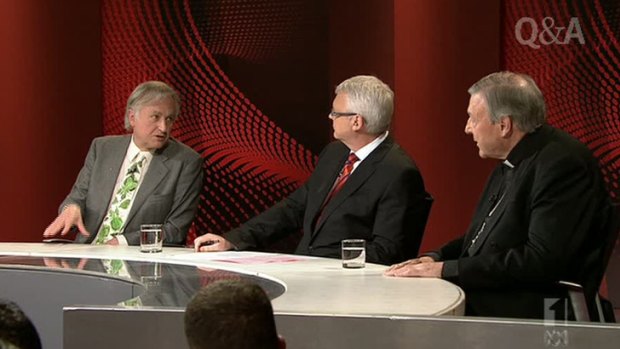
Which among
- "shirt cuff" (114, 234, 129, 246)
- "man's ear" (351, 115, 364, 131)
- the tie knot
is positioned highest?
"man's ear" (351, 115, 364, 131)

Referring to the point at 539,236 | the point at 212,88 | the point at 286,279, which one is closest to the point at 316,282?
the point at 286,279

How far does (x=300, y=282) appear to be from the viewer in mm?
3004

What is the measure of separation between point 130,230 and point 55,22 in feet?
6.02

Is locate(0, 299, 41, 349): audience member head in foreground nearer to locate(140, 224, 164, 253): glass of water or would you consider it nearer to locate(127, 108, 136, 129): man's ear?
locate(140, 224, 164, 253): glass of water

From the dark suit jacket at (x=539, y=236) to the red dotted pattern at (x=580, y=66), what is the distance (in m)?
2.42

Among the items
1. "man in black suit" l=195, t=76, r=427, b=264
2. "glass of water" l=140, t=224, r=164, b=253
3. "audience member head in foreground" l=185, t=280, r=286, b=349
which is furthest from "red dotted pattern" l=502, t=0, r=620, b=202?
"audience member head in foreground" l=185, t=280, r=286, b=349

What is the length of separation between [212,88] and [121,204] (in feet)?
5.51

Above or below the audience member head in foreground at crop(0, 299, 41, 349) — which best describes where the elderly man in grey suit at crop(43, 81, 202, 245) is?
below

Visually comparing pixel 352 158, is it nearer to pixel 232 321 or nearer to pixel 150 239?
pixel 150 239

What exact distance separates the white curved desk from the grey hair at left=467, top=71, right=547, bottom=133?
0.62 metres

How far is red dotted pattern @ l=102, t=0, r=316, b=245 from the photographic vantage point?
593 centimetres

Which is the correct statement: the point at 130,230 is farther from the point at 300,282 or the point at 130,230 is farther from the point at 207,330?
the point at 207,330

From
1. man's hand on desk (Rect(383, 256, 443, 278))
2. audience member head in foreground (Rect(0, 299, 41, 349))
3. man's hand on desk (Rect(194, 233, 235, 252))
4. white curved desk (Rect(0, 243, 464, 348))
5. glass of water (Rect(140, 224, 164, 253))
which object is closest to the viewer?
audience member head in foreground (Rect(0, 299, 41, 349))

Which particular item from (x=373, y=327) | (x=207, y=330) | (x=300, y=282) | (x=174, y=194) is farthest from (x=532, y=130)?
(x=207, y=330)
